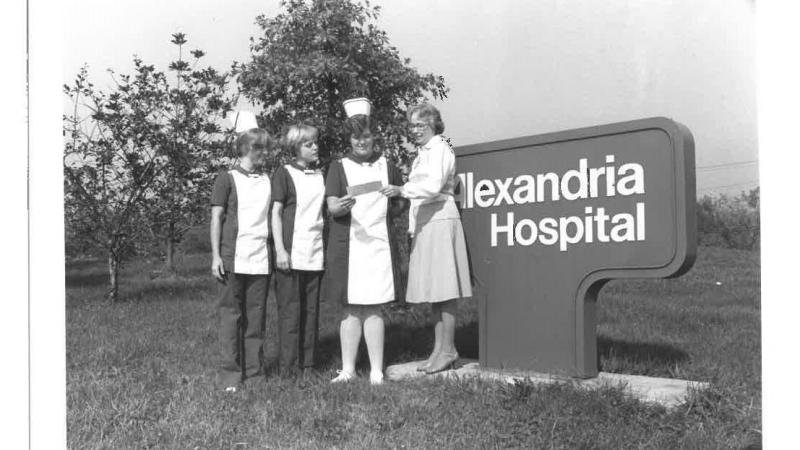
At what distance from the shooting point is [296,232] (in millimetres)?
4637

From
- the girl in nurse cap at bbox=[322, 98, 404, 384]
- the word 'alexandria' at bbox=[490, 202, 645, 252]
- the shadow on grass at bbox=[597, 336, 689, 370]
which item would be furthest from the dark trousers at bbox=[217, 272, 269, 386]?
the shadow on grass at bbox=[597, 336, 689, 370]

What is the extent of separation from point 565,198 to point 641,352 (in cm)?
144

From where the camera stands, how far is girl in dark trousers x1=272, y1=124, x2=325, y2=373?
4.61m

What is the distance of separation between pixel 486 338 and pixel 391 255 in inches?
32.6

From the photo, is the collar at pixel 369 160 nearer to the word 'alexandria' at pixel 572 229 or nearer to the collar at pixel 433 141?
the collar at pixel 433 141

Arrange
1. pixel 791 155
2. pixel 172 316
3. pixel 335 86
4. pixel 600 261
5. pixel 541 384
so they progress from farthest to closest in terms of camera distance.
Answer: pixel 172 316 < pixel 335 86 < pixel 600 261 < pixel 541 384 < pixel 791 155

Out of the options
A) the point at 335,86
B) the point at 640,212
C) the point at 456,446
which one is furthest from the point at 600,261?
the point at 335,86

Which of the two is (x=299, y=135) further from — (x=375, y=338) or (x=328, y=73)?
(x=375, y=338)

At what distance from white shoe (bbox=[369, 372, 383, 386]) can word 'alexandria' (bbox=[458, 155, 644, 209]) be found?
1198 mm

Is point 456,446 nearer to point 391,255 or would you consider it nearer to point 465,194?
point 391,255

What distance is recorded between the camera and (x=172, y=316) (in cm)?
566

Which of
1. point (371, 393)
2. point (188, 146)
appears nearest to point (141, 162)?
point (188, 146)

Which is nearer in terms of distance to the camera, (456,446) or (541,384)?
(456,446)

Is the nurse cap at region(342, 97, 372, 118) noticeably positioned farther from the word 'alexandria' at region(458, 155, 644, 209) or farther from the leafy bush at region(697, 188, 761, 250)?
the leafy bush at region(697, 188, 761, 250)
